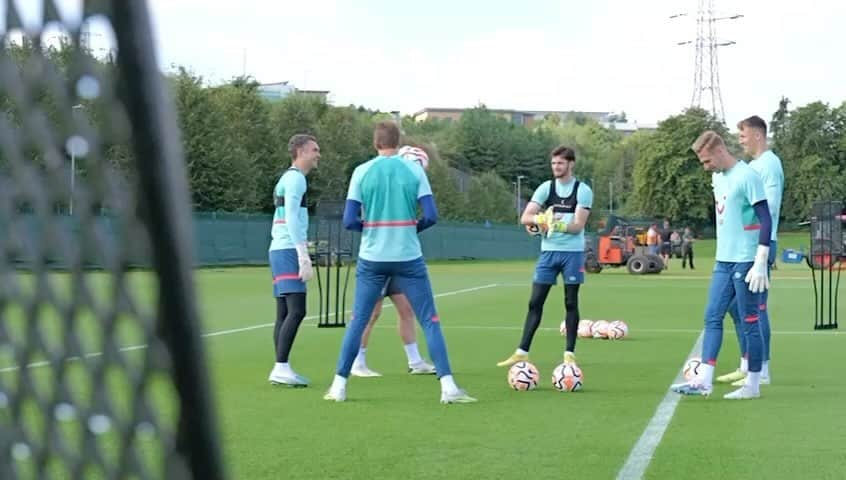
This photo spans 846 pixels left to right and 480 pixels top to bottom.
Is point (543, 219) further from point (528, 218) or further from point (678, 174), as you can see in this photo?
point (678, 174)

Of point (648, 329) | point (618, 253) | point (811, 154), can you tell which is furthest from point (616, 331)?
point (811, 154)

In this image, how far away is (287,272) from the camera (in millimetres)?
9914

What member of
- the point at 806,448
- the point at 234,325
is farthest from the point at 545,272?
the point at 234,325

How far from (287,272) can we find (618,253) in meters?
32.6

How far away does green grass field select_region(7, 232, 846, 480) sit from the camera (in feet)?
20.5

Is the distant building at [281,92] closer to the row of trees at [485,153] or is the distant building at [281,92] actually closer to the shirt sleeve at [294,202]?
the row of trees at [485,153]

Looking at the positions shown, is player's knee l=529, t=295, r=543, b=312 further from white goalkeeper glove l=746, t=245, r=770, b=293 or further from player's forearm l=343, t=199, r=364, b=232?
player's forearm l=343, t=199, r=364, b=232

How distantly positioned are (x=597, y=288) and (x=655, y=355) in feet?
55.7

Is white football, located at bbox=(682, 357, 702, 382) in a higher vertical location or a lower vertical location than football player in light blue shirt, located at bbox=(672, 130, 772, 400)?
lower

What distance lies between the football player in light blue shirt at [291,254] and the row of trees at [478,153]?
8.80 m

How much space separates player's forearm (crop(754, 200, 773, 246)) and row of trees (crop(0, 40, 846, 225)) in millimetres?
8595

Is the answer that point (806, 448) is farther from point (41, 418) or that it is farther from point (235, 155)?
point (235, 155)

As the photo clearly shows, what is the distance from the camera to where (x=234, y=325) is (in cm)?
1664

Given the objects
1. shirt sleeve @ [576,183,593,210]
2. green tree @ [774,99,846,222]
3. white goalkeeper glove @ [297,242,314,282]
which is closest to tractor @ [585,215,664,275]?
shirt sleeve @ [576,183,593,210]
